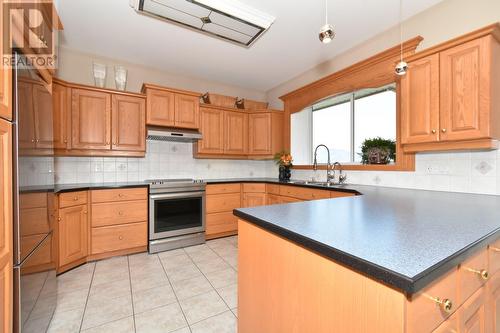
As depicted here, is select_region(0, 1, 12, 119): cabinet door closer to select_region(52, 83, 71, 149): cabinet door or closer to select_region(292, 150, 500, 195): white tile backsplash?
select_region(52, 83, 71, 149): cabinet door

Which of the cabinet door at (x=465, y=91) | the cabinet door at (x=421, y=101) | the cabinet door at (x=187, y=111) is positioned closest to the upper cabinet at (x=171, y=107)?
the cabinet door at (x=187, y=111)

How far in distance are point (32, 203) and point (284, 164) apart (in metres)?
3.23

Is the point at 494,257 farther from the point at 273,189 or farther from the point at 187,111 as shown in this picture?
the point at 187,111

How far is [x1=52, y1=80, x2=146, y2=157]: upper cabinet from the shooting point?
8.84 feet

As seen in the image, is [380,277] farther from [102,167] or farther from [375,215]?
[102,167]

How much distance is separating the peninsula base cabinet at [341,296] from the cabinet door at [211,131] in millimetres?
2719

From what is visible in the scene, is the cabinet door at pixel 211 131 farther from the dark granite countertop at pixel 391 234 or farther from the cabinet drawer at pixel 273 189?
the dark granite countertop at pixel 391 234

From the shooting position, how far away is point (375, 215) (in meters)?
1.09

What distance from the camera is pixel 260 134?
4.15 metres

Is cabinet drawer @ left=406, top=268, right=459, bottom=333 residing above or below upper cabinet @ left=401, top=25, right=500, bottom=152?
below

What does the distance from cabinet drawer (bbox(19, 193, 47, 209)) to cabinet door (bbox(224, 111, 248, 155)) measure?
2.66m

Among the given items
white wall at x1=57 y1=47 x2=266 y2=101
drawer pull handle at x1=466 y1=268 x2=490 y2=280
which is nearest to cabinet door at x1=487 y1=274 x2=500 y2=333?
drawer pull handle at x1=466 y1=268 x2=490 y2=280

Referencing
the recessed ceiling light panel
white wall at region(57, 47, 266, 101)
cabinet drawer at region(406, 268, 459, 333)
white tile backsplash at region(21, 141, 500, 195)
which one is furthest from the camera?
white wall at region(57, 47, 266, 101)

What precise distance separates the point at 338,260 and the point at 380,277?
120mm
